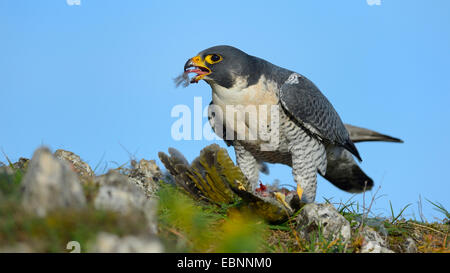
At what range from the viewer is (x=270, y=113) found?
560cm

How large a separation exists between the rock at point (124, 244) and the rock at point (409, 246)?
306cm

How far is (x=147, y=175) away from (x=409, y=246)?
3487mm

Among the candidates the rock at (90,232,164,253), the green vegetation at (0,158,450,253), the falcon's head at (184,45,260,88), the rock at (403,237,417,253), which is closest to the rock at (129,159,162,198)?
the green vegetation at (0,158,450,253)

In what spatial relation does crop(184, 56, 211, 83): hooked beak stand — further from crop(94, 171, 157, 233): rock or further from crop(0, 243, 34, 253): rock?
crop(0, 243, 34, 253): rock

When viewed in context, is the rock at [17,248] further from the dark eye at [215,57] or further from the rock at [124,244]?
the dark eye at [215,57]

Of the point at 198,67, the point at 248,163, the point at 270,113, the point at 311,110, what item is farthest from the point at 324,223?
the point at 198,67

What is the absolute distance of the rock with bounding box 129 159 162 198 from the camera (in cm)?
544

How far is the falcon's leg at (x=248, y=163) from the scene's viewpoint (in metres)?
6.43

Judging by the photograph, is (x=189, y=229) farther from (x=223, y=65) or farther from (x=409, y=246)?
(x=223, y=65)

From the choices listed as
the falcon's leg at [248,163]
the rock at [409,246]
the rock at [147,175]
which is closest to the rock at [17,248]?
the rock at [147,175]
